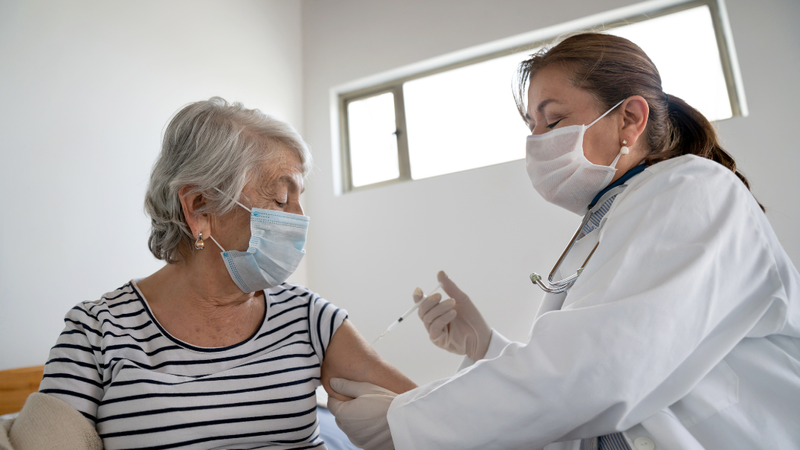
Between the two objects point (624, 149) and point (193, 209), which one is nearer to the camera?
point (624, 149)

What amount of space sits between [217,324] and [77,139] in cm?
117

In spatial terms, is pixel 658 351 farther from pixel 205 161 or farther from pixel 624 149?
pixel 205 161

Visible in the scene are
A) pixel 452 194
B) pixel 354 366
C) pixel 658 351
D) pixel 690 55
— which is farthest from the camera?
pixel 452 194

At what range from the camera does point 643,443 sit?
84 centimetres

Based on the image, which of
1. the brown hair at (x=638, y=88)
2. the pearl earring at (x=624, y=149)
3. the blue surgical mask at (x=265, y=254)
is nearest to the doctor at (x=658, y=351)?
the pearl earring at (x=624, y=149)

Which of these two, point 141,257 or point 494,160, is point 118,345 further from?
point 494,160

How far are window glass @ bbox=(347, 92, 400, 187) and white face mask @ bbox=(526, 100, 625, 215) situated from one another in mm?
1976

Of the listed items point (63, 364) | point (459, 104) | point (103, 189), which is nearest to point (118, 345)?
point (63, 364)

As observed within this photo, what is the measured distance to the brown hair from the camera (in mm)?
1222

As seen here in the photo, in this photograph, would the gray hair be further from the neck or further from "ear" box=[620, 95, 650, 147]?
"ear" box=[620, 95, 650, 147]

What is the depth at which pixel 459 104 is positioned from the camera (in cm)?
316

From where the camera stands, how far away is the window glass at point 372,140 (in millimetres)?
3297

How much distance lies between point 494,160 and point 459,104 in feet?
1.56

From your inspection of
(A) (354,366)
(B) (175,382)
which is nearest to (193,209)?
(B) (175,382)
